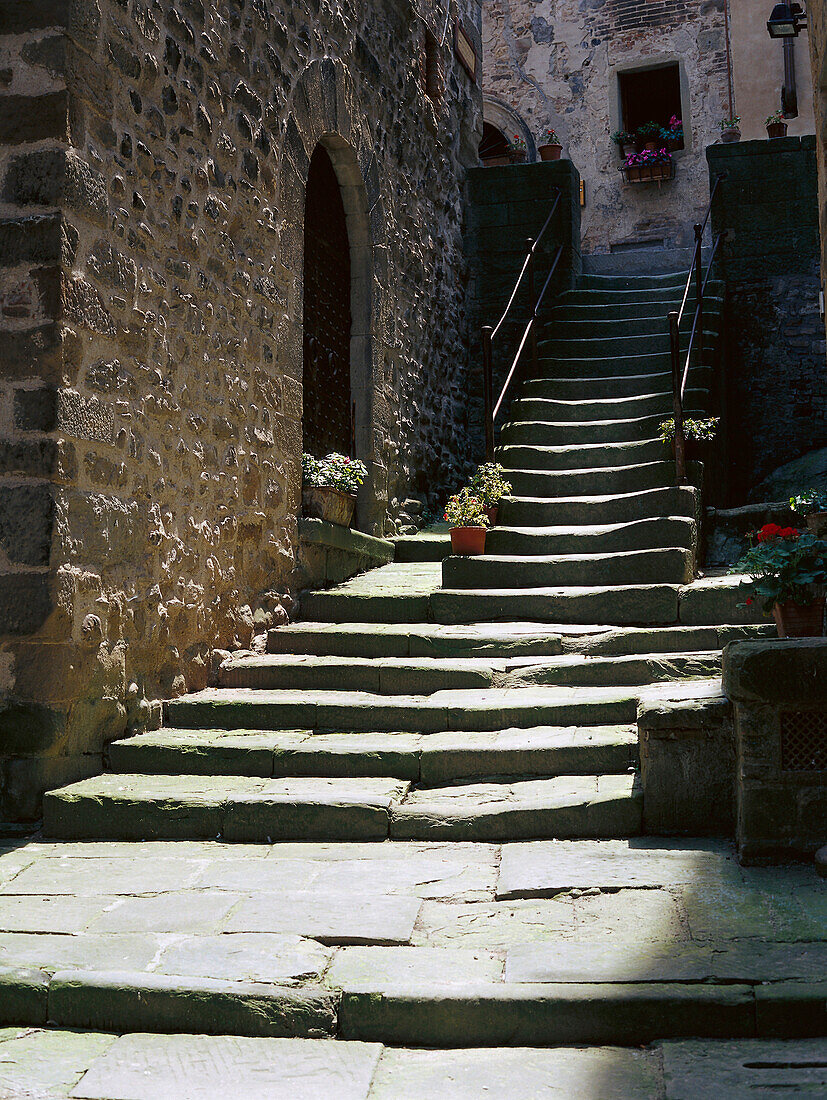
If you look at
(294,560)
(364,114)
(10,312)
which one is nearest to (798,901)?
(10,312)

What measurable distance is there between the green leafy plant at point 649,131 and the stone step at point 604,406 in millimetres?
7158

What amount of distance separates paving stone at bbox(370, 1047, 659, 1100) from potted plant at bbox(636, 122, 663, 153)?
42.7 feet

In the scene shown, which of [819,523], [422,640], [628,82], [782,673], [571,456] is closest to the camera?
[782,673]

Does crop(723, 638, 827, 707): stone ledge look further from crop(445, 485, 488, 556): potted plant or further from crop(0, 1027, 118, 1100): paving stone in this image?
crop(445, 485, 488, 556): potted plant

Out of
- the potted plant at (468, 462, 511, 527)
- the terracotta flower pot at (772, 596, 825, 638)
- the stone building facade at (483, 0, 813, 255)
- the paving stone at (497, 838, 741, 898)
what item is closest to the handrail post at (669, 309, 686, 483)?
the potted plant at (468, 462, 511, 527)

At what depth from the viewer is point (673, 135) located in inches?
524

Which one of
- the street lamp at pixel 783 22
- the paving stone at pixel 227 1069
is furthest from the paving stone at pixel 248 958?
the street lamp at pixel 783 22

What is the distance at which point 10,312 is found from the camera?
3773 mm

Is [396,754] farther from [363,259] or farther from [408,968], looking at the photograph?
[363,259]

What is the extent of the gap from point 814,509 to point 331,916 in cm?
338

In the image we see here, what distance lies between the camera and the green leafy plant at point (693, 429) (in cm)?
642

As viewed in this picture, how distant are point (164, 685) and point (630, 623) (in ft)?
7.51

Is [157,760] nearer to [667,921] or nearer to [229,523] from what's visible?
[229,523]

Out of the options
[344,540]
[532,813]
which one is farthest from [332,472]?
[532,813]
